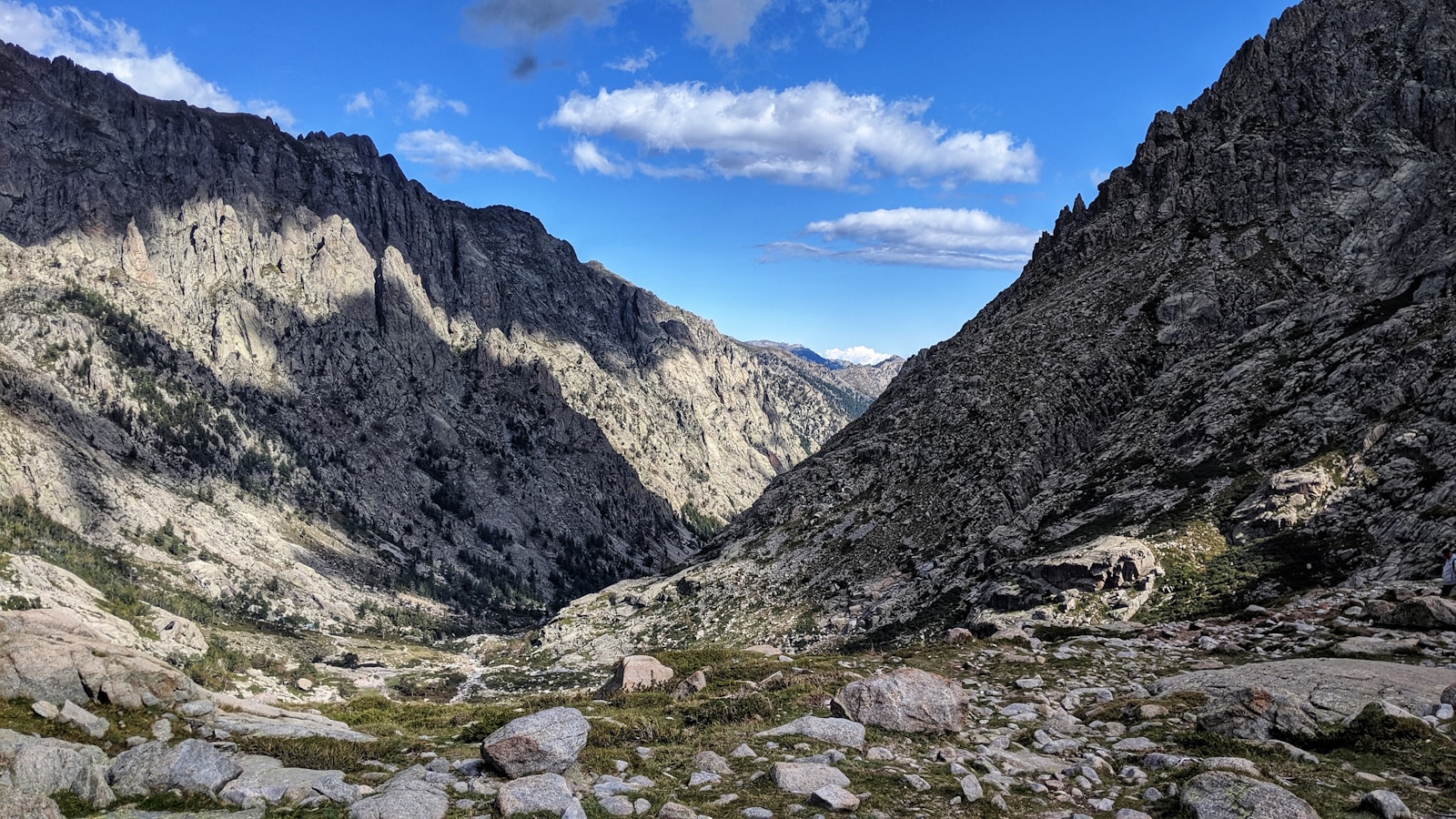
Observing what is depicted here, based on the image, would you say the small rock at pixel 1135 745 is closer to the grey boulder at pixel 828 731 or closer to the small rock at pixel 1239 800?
the small rock at pixel 1239 800

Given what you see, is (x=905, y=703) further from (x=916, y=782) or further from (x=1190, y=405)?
(x=1190, y=405)

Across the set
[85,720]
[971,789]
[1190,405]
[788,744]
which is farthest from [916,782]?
[1190,405]

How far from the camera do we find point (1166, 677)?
81.1ft

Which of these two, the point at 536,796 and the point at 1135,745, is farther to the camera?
the point at 1135,745

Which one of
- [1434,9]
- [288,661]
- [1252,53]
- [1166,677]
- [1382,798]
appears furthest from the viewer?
[288,661]

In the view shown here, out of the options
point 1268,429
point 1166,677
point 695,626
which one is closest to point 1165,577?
point 1268,429

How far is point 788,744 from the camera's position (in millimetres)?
18766

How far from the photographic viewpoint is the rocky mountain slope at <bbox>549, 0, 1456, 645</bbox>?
53.4m

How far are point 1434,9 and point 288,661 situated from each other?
907 ft

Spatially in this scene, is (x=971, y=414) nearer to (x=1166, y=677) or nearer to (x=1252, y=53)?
(x=1252, y=53)

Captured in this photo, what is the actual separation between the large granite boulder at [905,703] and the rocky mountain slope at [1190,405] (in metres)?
32.9

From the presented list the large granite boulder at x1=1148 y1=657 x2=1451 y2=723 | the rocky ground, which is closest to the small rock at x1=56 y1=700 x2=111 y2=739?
the rocky ground

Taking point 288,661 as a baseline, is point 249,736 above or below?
above

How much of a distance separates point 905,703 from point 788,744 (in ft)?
12.2
